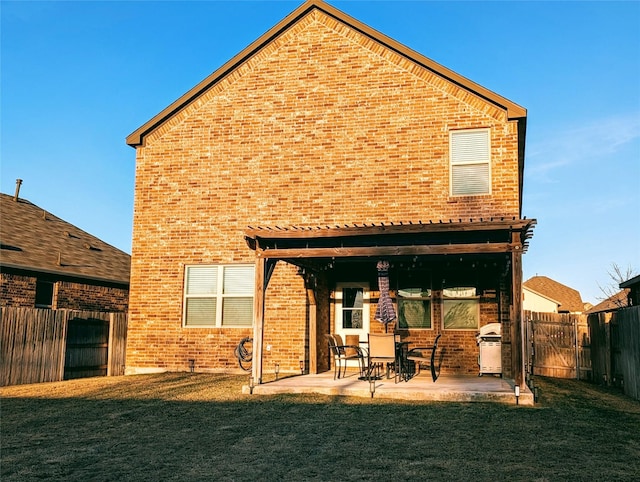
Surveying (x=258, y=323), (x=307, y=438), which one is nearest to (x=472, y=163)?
(x=258, y=323)

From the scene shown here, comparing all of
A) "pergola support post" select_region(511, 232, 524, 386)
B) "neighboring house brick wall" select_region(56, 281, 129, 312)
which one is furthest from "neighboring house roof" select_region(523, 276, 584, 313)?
"pergola support post" select_region(511, 232, 524, 386)

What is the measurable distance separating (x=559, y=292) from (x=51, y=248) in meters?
42.5

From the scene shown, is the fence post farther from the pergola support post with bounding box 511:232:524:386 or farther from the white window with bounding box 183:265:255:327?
the white window with bounding box 183:265:255:327

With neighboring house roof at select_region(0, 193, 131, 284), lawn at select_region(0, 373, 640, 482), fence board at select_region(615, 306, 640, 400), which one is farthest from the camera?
neighboring house roof at select_region(0, 193, 131, 284)

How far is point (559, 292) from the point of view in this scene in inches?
2021

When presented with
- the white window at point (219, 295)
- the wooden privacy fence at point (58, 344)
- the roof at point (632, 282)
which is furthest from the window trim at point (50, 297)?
the roof at point (632, 282)

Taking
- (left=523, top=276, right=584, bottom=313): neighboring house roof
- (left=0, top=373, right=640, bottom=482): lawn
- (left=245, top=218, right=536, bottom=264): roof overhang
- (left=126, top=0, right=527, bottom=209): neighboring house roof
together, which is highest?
(left=126, top=0, right=527, bottom=209): neighboring house roof

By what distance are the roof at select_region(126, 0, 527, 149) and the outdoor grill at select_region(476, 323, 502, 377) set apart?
4677mm

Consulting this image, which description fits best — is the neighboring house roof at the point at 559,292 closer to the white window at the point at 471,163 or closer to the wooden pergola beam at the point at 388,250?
the white window at the point at 471,163

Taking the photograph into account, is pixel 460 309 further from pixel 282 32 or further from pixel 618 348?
pixel 282 32

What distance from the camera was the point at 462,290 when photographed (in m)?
14.5

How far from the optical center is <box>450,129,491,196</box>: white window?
14203 mm

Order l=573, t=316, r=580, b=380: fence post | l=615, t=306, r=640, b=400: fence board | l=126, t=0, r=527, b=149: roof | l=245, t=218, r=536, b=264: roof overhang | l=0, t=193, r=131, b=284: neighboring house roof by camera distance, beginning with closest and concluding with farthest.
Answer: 1. l=245, t=218, r=536, b=264: roof overhang
2. l=615, t=306, r=640, b=400: fence board
3. l=126, t=0, r=527, b=149: roof
4. l=0, t=193, r=131, b=284: neighboring house roof
5. l=573, t=316, r=580, b=380: fence post

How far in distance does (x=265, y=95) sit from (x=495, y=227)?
24.6 feet
